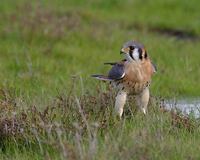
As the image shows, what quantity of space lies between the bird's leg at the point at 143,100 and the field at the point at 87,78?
10cm

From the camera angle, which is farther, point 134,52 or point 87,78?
point 87,78

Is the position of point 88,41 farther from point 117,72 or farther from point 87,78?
point 117,72

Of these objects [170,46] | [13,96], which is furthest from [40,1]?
[13,96]

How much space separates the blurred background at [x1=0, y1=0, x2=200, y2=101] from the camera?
9.60m

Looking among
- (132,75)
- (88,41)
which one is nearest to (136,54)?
(132,75)

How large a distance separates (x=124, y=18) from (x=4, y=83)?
19.4ft

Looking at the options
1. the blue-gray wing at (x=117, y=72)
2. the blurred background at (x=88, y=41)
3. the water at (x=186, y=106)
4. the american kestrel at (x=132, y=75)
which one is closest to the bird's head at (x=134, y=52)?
the american kestrel at (x=132, y=75)

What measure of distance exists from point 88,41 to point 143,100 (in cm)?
501

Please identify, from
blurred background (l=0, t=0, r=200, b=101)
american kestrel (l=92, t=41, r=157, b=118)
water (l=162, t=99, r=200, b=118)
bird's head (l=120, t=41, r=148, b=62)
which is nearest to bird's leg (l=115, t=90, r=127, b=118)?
american kestrel (l=92, t=41, r=157, b=118)

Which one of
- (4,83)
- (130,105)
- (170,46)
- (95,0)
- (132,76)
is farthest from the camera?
(95,0)

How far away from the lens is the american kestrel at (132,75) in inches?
277

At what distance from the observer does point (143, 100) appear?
23.6 feet

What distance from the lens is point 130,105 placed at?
751cm

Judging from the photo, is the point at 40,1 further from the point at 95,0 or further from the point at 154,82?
the point at 154,82
